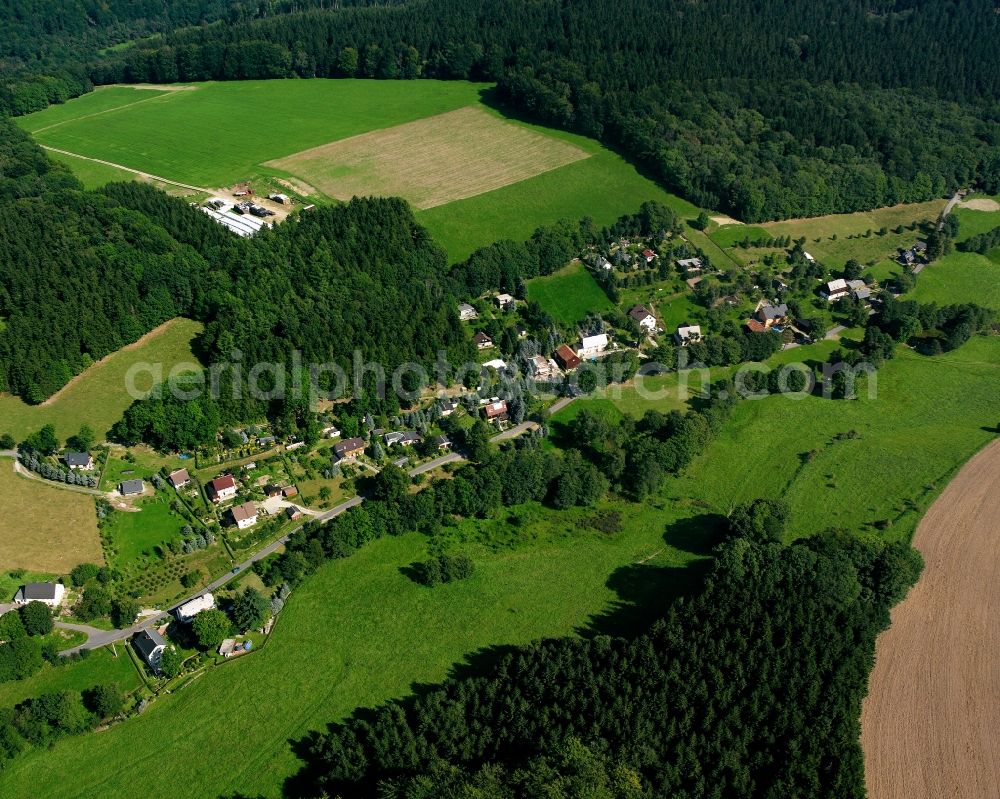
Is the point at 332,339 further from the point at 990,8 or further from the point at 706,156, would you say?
the point at 990,8

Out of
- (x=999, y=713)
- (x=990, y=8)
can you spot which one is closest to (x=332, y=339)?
(x=999, y=713)

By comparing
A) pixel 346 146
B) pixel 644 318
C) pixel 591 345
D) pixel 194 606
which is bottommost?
pixel 194 606

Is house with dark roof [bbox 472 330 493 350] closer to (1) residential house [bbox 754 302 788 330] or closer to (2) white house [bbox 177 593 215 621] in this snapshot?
(1) residential house [bbox 754 302 788 330]

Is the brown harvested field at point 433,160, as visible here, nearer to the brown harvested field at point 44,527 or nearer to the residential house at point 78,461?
the residential house at point 78,461

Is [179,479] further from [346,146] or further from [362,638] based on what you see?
[346,146]

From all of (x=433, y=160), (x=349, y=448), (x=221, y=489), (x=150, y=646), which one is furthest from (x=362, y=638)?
(x=433, y=160)

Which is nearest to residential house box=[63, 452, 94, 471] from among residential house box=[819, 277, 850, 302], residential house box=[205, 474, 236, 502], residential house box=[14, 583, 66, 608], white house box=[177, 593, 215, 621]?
residential house box=[205, 474, 236, 502]
